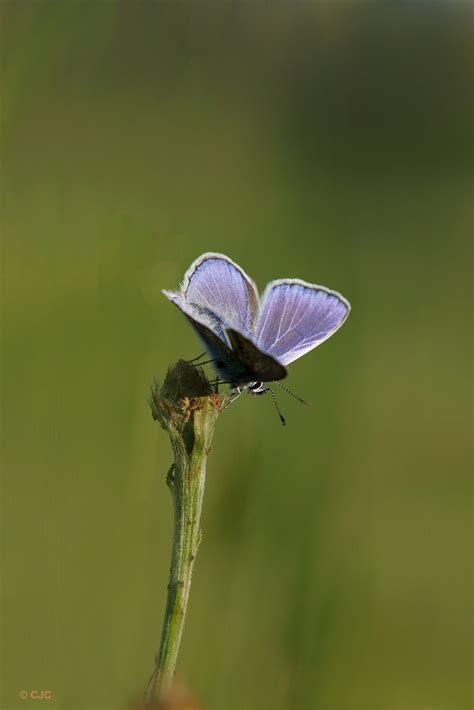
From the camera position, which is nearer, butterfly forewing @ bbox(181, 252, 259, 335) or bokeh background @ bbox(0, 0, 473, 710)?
bokeh background @ bbox(0, 0, 473, 710)

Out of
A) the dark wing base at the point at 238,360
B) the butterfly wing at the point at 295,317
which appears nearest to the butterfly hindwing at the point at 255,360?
the dark wing base at the point at 238,360

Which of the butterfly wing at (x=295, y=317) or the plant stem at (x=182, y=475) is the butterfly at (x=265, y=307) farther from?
the plant stem at (x=182, y=475)

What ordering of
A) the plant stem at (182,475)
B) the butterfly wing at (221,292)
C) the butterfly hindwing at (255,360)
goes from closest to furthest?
the plant stem at (182,475), the butterfly hindwing at (255,360), the butterfly wing at (221,292)

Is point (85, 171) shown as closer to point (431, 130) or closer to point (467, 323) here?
point (467, 323)

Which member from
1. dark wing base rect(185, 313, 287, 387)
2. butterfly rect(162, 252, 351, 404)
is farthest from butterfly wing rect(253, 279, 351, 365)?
dark wing base rect(185, 313, 287, 387)

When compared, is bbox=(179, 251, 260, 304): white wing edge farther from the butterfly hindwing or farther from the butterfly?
the butterfly hindwing

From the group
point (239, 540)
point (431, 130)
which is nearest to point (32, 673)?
point (239, 540)
